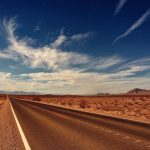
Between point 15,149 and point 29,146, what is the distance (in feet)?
1.57

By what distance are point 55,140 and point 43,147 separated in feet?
4.77

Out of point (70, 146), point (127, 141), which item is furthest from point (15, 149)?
point (127, 141)

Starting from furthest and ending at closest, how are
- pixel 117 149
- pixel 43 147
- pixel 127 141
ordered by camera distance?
pixel 127 141 → pixel 43 147 → pixel 117 149

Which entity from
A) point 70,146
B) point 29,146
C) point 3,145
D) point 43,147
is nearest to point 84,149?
point 70,146

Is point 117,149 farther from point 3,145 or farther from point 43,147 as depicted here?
point 3,145

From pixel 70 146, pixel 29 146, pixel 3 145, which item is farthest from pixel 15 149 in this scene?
pixel 70 146

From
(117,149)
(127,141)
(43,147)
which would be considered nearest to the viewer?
(117,149)

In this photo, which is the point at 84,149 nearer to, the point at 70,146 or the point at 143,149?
the point at 70,146

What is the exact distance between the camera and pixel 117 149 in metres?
8.11

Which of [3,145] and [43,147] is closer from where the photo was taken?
[43,147]

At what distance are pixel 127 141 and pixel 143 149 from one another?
1.52 meters

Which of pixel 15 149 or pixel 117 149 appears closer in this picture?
pixel 117 149

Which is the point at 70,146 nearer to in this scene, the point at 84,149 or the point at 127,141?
the point at 84,149

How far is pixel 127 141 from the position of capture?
9680mm
